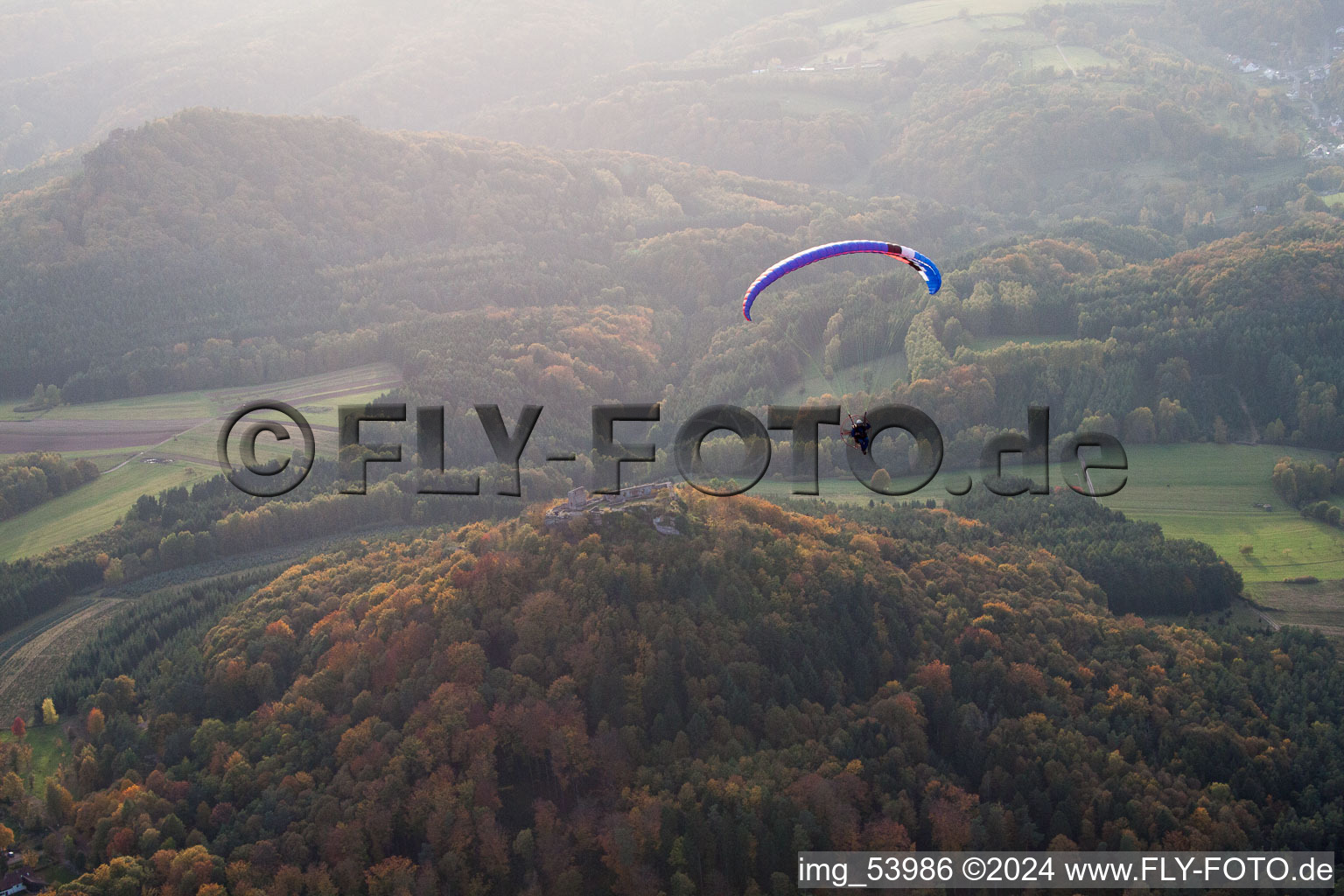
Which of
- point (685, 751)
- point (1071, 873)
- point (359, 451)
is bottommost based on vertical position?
point (1071, 873)

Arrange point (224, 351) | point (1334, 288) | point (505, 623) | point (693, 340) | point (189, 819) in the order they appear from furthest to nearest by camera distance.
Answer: point (693, 340) < point (224, 351) < point (1334, 288) < point (505, 623) < point (189, 819)

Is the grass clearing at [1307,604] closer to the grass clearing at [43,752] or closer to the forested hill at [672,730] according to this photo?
the forested hill at [672,730]

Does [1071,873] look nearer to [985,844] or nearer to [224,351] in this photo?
[985,844]

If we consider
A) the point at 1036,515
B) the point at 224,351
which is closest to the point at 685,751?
the point at 1036,515

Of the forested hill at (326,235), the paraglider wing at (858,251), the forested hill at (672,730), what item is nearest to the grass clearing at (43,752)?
the forested hill at (672,730)

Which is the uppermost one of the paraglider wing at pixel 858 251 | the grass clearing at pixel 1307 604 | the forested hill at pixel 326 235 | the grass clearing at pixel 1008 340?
the forested hill at pixel 326 235

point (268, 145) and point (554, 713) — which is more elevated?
point (268, 145)
